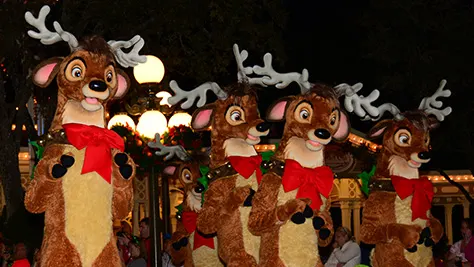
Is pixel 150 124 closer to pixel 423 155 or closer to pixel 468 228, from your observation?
pixel 423 155

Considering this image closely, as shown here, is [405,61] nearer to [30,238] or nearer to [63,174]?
[30,238]

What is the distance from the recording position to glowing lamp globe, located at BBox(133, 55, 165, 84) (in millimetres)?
12742

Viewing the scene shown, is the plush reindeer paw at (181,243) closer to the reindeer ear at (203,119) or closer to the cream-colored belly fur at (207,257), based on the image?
the cream-colored belly fur at (207,257)

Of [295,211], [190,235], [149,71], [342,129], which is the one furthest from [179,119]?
[295,211]

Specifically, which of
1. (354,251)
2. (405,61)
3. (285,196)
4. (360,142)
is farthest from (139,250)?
(405,61)

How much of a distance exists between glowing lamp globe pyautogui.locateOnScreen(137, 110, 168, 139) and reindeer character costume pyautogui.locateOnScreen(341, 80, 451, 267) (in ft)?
6.91

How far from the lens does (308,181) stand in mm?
11414

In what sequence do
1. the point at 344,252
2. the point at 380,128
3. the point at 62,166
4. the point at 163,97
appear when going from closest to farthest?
the point at 62,166 → the point at 380,128 → the point at 163,97 → the point at 344,252

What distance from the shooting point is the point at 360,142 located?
21297mm

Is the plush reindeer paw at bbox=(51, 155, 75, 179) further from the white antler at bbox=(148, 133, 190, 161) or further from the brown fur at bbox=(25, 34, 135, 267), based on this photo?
the white antler at bbox=(148, 133, 190, 161)

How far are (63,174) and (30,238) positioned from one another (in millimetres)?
4699

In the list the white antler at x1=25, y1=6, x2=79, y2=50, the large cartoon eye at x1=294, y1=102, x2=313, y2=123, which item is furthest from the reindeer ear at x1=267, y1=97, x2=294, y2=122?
the white antler at x1=25, y1=6, x2=79, y2=50

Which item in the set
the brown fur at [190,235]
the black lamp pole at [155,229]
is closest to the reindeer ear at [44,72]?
the black lamp pole at [155,229]

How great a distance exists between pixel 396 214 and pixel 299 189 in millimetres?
1781
